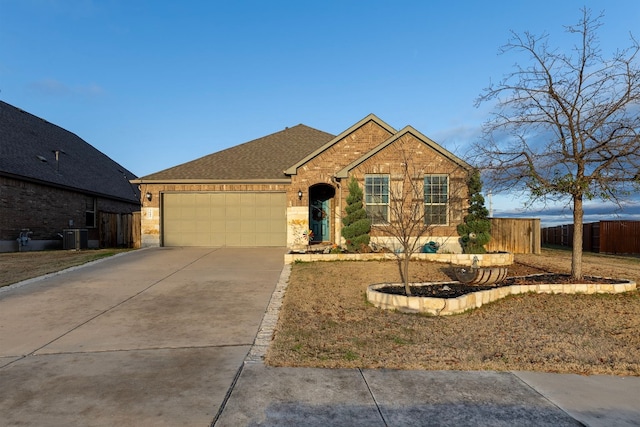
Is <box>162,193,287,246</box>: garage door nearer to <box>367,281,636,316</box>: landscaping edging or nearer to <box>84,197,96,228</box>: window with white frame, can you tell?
<box>84,197,96,228</box>: window with white frame

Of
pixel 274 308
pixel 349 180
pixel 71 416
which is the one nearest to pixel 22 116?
pixel 349 180

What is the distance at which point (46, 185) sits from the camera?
18.8 m

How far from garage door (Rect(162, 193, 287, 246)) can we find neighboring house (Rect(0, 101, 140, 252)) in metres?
4.90

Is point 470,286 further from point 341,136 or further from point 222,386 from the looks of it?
point 341,136

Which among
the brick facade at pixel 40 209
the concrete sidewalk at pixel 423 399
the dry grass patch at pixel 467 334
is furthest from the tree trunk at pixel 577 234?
the brick facade at pixel 40 209

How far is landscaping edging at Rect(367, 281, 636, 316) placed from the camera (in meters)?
7.08

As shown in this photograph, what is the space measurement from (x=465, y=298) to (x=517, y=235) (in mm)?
11180

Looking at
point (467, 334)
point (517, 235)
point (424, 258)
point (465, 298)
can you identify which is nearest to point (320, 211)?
point (424, 258)

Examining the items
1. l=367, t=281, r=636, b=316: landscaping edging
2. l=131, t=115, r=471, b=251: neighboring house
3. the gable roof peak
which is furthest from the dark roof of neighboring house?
l=367, t=281, r=636, b=316: landscaping edging

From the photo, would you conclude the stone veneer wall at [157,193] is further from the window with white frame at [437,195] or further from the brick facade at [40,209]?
the window with white frame at [437,195]

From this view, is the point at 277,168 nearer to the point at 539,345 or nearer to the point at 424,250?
the point at 424,250

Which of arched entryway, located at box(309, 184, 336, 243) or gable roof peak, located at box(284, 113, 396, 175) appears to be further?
arched entryway, located at box(309, 184, 336, 243)

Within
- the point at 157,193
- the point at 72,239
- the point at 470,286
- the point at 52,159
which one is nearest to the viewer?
the point at 470,286

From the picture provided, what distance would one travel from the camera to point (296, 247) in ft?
54.2
